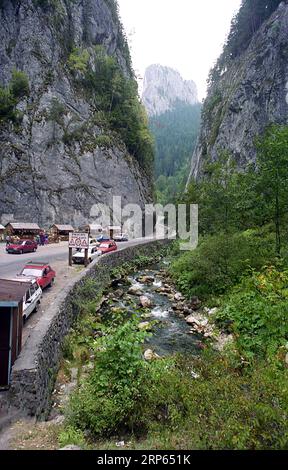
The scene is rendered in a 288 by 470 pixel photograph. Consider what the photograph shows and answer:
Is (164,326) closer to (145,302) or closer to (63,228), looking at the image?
(145,302)

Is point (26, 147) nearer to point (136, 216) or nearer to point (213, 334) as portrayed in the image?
point (136, 216)

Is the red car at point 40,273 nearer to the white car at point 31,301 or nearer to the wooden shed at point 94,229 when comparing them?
the white car at point 31,301

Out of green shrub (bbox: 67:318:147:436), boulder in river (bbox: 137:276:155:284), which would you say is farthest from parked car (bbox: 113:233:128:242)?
green shrub (bbox: 67:318:147:436)

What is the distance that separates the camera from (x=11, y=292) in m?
8.23

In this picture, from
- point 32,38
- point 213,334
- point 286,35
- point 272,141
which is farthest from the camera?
point 32,38

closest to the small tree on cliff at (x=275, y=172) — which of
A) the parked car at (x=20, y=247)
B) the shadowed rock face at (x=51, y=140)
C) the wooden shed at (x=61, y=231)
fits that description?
the parked car at (x=20, y=247)

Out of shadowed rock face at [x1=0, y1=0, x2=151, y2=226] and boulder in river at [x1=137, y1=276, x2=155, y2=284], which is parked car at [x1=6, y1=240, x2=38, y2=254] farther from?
shadowed rock face at [x1=0, y1=0, x2=151, y2=226]

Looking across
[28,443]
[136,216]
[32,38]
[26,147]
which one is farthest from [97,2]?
[28,443]

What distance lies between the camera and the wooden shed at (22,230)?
1624 inches

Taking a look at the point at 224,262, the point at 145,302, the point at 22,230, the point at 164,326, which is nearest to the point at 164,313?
the point at 145,302

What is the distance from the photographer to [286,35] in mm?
47250

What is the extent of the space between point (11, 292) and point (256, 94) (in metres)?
50.9

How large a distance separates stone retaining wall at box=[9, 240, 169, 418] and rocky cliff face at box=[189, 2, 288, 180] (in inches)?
1352

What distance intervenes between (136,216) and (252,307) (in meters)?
51.2
